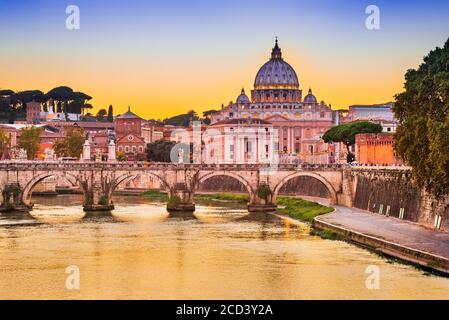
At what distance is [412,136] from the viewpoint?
1537 inches

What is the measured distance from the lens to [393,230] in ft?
128

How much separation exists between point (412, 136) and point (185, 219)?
48.3ft

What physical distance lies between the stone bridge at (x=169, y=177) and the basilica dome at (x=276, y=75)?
76.6m

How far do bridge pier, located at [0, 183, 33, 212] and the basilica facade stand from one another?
65330 millimetres

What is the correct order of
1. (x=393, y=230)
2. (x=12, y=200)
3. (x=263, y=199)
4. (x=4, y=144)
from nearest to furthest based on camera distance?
(x=393, y=230) → (x=12, y=200) → (x=263, y=199) → (x=4, y=144)

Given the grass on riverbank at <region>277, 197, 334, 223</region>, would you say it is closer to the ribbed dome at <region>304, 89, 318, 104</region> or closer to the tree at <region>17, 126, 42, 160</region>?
the tree at <region>17, 126, 42, 160</region>

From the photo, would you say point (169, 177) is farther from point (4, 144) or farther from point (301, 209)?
point (4, 144)

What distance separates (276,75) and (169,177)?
78.8 meters

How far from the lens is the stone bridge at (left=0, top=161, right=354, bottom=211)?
56094mm

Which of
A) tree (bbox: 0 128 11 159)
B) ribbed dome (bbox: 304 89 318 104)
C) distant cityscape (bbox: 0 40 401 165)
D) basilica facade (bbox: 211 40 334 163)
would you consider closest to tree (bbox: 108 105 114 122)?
distant cityscape (bbox: 0 40 401 165)

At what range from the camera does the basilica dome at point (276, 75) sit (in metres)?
136

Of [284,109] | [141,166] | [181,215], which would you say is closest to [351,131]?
[141,166]

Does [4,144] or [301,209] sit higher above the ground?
[4,144]
